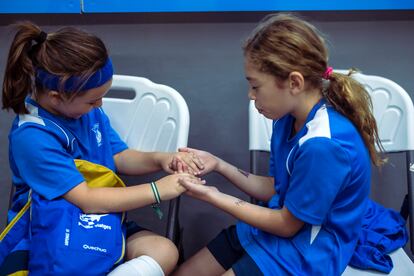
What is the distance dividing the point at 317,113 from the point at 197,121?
1.86 ft

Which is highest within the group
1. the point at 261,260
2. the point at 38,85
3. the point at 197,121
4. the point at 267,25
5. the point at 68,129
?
the point at 267,25

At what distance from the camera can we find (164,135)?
1228 millimetres

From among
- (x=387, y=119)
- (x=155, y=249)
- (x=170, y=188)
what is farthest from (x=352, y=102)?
(x=155, y=249)

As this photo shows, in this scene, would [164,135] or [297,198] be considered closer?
[297,198]

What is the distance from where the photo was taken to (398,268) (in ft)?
3.46

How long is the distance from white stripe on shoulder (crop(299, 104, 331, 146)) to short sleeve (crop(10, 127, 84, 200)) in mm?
496

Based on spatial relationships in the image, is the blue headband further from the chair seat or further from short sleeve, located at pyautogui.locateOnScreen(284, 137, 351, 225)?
the chair seat

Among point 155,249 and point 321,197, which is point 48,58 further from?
point 321,197

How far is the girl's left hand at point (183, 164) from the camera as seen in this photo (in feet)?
3.71

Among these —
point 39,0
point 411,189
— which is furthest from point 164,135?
point 411,189

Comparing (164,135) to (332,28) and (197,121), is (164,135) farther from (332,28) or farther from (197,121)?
(332,28)

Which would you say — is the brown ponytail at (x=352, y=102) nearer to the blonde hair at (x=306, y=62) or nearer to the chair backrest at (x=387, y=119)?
the blonde hair at (x=306, y=62)

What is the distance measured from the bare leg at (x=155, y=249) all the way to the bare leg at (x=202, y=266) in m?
0.12

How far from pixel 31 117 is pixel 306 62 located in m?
0.59
